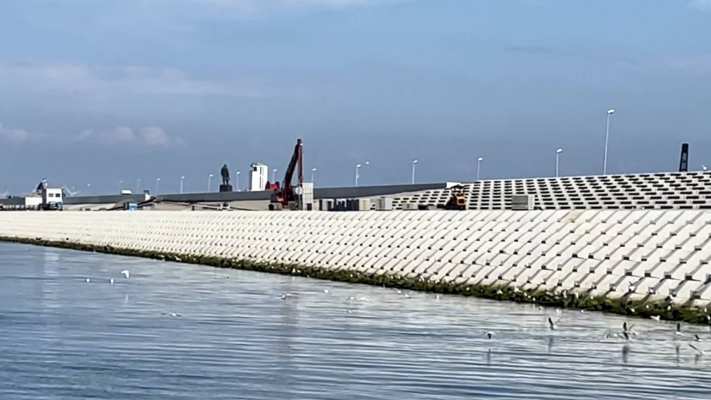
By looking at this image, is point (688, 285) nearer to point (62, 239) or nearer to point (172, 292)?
point (172, 292)

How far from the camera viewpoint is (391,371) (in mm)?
13641

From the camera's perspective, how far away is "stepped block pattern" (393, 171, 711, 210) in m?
62.7

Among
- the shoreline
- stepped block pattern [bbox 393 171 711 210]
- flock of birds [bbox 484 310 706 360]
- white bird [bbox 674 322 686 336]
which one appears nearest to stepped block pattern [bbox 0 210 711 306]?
the shoreline

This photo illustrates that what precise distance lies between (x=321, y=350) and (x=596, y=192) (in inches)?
2338

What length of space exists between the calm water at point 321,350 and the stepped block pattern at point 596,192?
110ft

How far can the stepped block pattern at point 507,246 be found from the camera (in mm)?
25047

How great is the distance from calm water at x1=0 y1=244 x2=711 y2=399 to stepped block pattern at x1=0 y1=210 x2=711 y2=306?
2.01 meters

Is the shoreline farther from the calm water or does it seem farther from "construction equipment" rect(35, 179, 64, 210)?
"construction equipment" rect(35, 179, 64, 210)

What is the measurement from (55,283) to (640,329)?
17.4 meters

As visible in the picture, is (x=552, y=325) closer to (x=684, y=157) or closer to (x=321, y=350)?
(x=321, y=350)

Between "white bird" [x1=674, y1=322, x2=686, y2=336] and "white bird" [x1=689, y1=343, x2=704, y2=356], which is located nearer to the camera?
"white bird" [x1=689, y1=343, x2=704, y2=356]

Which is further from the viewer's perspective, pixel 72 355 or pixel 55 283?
pixel 55 283

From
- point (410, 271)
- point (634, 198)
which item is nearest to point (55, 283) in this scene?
point (410, 271)

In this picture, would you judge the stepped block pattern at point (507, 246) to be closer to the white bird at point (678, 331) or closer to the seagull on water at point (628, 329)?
the white bird at point (678, 331)
